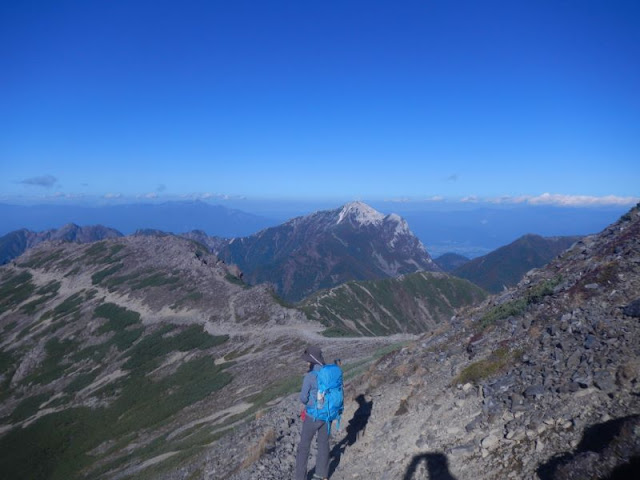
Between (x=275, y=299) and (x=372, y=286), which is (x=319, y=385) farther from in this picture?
(x=372, y=286)

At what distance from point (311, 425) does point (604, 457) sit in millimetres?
7314

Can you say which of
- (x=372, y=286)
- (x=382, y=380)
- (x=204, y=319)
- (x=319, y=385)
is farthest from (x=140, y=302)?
(x=319, y=385)

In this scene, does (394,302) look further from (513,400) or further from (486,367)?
(513,400)

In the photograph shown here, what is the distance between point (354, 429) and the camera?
17.5m

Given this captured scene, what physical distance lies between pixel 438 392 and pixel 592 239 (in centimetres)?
2019

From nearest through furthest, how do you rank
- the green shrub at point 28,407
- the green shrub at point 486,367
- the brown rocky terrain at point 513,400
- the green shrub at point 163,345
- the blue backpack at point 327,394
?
1. the brown rocky terrain at point 513,400
2. the blue backpack at point 327,394
3. the green shrub at point 486,367
4. the green shrub at point 28,407
5. the green shrub at point 163,345

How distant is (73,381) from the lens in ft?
262

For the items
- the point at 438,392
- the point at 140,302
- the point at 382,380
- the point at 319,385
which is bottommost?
the point at 140,302

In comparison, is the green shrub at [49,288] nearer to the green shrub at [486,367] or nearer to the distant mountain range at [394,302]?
the distant mountain range at [394,302]

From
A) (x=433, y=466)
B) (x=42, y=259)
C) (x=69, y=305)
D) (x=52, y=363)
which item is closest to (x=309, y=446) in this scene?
(x=433, y=466)

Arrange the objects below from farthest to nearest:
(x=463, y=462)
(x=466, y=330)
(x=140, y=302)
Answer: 1. (x=140, y=302)
2. (x=466, y=330)
3. (x=463, y=462)

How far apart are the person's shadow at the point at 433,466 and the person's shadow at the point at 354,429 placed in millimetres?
3378

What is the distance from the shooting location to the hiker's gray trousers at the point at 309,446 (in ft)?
40.0

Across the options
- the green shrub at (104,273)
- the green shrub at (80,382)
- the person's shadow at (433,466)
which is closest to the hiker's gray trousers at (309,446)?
the person's shadow at (433,466)
